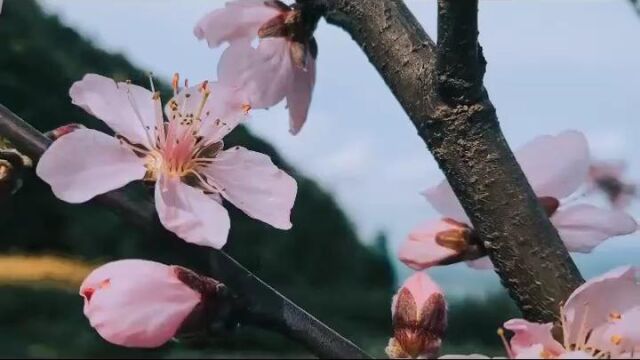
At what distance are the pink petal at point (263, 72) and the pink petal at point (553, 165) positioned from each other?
2.7 inches

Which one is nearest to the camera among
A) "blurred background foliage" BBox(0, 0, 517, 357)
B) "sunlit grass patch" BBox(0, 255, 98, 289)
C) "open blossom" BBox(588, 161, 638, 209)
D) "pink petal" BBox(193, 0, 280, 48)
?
"pink petal" BBox(193, 0, 280, 48)

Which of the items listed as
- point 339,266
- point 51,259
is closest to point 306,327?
point 339,266

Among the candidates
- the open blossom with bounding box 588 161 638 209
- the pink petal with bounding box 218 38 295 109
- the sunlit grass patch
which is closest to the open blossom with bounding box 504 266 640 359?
the pink petal with bounding box 218 38 295 109

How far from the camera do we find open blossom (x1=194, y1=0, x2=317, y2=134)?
0.25m

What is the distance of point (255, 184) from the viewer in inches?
9.1

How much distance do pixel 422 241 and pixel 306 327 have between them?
0.07 meters

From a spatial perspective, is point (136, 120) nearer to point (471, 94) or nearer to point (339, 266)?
point (471, 94)

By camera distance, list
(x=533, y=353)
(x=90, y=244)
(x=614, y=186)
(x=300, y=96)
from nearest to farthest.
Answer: (x=533, y=353) → (x=300, y=96) → (x=614, y=186) → (x=90, y=244)

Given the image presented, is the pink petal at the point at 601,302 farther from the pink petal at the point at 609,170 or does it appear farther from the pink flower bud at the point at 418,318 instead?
the pink petal at the point at 609,170

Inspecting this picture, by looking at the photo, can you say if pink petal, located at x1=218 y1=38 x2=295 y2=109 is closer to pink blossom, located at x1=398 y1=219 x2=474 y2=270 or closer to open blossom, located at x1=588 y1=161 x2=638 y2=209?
pink blossom, located at x1=398 y1=219 x2=474 y2=270

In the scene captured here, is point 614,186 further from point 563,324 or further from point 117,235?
point 117,235

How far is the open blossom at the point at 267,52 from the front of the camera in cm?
25

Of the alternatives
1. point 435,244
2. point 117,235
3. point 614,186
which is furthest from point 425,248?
point 117,235

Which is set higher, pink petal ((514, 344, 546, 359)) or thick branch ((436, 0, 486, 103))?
thick branch ((436, 0, 486, 103))
